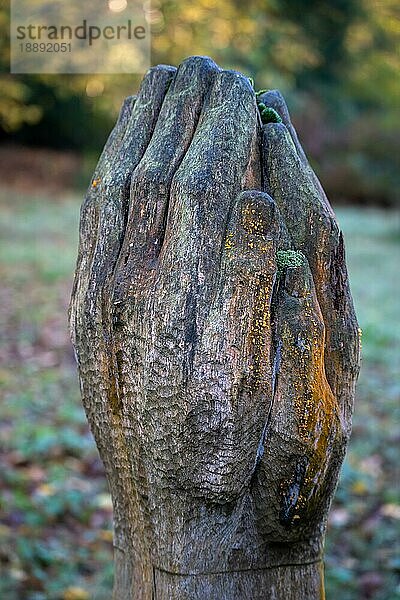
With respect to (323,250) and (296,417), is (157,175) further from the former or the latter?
(296,417)

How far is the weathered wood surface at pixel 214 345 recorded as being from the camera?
160 centimetres

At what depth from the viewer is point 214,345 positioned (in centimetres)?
158

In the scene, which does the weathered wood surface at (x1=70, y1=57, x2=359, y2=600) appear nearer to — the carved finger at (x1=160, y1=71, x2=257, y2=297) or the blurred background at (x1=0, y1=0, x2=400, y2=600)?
the carved finger at (x1=160, y1=71, x2=257, y2=297)

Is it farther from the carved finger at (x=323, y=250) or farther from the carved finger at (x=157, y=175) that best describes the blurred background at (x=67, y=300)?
the carved finger at (x=157, y=175)

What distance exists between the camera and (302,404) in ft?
5.29

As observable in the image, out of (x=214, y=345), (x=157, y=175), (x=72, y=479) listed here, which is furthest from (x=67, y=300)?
(x=214, y=345)

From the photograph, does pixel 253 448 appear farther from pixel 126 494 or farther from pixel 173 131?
pixel 173 131

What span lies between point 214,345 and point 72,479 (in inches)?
119

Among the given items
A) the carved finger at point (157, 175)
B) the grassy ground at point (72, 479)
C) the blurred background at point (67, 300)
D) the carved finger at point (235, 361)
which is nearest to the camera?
the carved finger at point (235, 361)

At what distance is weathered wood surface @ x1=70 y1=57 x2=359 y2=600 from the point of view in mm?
1600

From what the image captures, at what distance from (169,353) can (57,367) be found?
483cm

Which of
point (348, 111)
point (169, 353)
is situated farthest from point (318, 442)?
point (348, 111)

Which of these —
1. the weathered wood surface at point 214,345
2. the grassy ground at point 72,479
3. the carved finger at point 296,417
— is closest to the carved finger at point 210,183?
the weathered wood surface at point 214,345

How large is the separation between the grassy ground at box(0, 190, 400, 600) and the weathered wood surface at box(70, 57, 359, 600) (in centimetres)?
175
